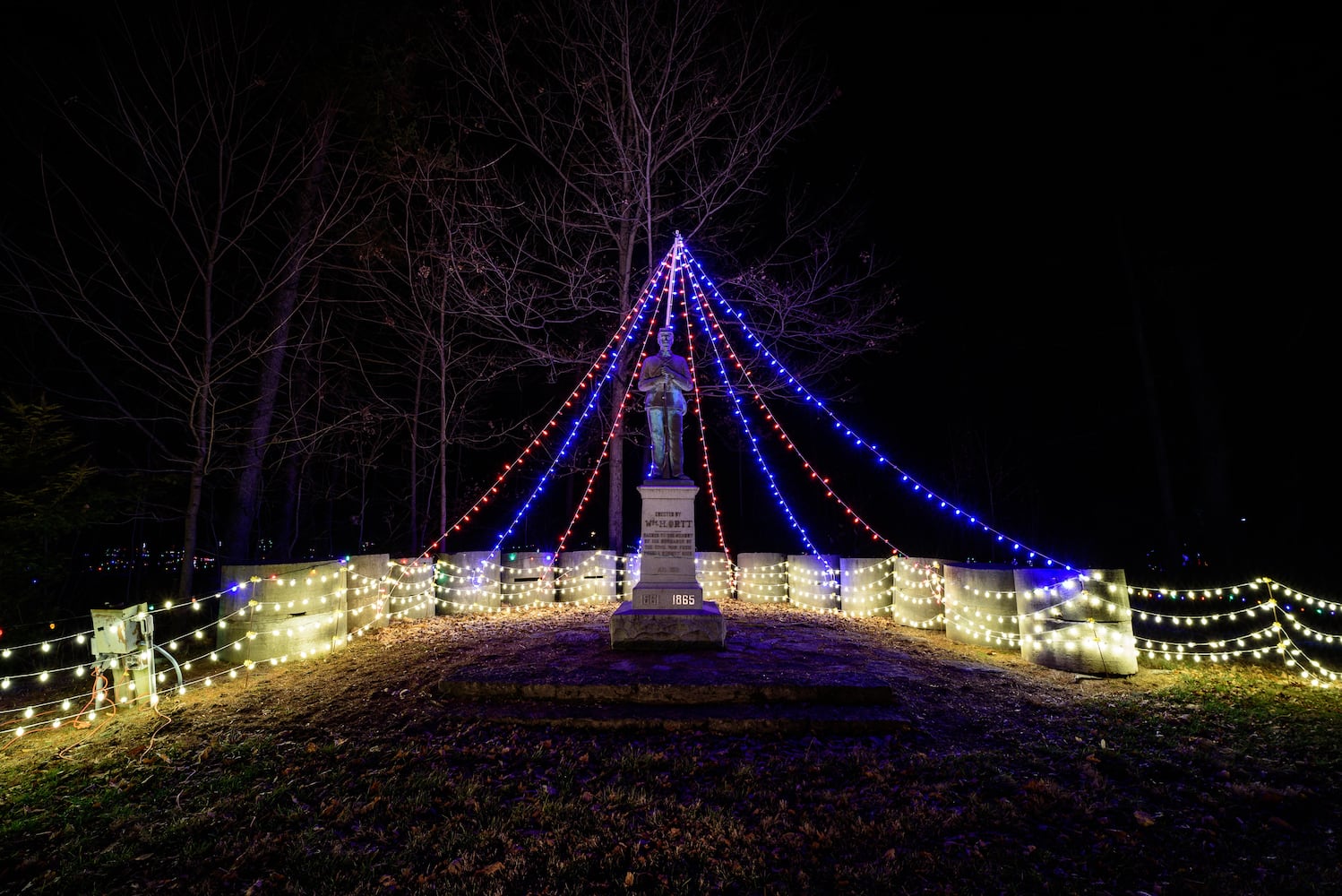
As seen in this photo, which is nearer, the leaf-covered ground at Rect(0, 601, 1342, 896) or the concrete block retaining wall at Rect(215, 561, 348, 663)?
the leaf-covered ground at Rect(0, 601, 1342, 896)

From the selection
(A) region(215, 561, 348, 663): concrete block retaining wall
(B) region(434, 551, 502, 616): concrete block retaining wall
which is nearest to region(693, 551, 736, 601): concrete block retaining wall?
(B) region(434, 551, 502, 616): concrete block retaining wall

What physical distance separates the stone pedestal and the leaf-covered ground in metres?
0.71

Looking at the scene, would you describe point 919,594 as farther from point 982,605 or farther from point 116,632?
point 116,632

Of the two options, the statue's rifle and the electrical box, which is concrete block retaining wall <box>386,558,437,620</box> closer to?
the electrical box

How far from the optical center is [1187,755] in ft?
14.6

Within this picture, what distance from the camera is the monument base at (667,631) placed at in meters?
7.07

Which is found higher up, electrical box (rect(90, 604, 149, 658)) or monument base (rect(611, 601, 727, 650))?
electrical box (rect(90, 604, 149, 658))

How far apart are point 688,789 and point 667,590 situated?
3.65m

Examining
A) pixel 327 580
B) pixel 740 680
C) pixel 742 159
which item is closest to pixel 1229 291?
pixel 742 159

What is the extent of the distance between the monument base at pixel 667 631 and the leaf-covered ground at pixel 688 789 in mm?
648

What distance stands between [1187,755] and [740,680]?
11.1 feet

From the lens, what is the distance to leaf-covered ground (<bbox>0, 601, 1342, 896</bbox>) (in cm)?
302

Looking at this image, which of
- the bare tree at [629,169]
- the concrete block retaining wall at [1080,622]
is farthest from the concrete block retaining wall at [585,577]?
the concrete block retaining wall at [1080,622]

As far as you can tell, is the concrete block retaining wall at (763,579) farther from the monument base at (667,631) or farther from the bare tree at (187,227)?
the bare tree at (187,227)
